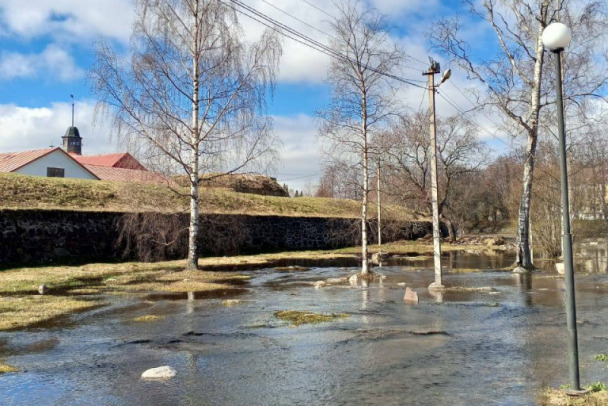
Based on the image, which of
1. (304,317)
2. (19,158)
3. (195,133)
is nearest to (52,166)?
(19,158)

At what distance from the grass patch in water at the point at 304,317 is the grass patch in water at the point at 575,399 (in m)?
5.24

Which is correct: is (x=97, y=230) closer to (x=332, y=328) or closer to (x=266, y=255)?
(x=266, y=255)

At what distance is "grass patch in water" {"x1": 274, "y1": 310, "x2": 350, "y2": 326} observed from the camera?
34.0ft

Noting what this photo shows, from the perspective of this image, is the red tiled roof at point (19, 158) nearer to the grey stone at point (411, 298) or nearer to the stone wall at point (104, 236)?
the stone wall at point (104, 236)

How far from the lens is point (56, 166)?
1764 inches

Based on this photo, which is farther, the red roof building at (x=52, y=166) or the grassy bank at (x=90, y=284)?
the red roof building at (x=52, y=166)

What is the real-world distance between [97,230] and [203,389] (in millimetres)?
19692

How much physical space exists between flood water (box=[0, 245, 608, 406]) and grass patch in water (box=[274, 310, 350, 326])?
0.31 meters

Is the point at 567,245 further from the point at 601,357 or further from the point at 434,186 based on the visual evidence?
the point at 434,186

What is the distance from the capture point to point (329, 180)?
19.4m

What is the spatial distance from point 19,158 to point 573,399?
46921 millimetres

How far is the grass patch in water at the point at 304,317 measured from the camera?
34.0 feet

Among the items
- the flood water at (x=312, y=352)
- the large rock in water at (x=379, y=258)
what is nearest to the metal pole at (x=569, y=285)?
the flood water at (x=312, y=352)

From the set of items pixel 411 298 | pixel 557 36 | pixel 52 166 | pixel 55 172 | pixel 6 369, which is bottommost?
pixel 6 369
